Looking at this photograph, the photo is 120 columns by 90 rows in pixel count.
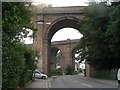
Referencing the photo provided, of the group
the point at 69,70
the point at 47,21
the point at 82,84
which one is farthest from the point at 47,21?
the point at 82,84

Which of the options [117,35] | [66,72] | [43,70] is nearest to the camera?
[117,35]

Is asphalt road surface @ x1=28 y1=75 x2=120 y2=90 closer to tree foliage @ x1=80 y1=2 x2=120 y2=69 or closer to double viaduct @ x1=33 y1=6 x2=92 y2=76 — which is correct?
tree foliage @ x1=80 y1=2 x2=120 y2=69

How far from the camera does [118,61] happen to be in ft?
156

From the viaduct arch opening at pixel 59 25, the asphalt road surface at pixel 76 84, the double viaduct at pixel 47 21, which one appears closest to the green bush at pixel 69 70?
the viaduct arch opening at pixel 59 25

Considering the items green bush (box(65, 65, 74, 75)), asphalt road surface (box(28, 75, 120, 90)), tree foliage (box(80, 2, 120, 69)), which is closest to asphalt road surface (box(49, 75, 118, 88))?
asphalt road surface (box(28, 75, 120, 90))

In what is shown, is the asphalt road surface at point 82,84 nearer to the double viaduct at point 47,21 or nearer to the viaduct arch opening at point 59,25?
the double viaduct at point 47,21

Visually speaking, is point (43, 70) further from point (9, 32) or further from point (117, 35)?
point (9, 32)

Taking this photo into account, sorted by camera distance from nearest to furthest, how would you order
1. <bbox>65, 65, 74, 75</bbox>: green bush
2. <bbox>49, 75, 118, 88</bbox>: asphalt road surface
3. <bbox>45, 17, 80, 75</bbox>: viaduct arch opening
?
<bbox>49, 75, 118, 88</bbox>: asphalt road surface < <bbox>45, 17, 80, 75</bbox>: viaduct arch opening < <bbox>65, 65, 74, 75</bbox>: green bush

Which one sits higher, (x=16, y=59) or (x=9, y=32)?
(x=9, y=32)

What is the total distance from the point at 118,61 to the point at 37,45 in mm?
24311

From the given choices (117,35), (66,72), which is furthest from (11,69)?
(66,72)

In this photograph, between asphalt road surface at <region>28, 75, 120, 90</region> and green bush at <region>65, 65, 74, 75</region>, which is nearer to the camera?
asphalt road surface at <region>28, 75, 120, 90</region>

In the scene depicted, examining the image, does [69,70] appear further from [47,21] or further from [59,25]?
[47,21]

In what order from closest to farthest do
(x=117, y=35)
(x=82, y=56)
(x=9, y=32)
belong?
(x=9, y=32) → (x=117, y=35) → (x=82, y=56)
